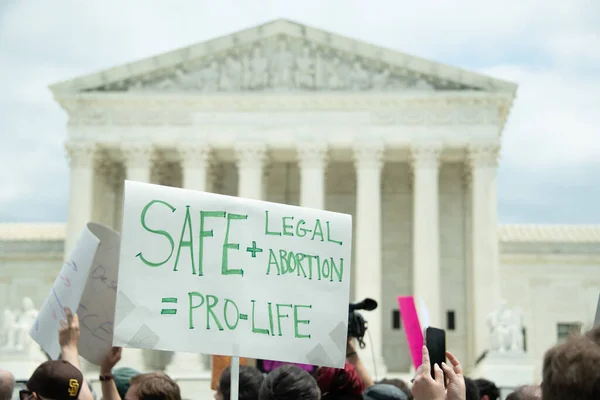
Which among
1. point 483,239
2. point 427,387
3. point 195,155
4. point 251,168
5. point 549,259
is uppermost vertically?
point 195,155

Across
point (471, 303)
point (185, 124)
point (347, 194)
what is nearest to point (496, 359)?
point (471, 303)

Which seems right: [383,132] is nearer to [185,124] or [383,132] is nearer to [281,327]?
[185,124]

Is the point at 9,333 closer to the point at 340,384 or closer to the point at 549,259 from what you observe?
the point at 549,259

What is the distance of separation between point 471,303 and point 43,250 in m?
28.0

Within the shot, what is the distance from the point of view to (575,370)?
15.1 feet

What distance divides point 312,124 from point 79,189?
14302mm

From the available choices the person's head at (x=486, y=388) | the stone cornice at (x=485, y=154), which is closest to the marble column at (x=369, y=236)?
the stone cornice at (x=485, y=154)

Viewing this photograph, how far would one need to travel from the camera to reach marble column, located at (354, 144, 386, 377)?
183 feet

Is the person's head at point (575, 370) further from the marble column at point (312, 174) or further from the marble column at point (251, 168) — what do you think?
the marble column at point (251, 168)

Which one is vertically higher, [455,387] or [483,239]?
[483,239]

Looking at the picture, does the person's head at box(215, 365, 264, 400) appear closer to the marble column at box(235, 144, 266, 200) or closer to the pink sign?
the pink sign

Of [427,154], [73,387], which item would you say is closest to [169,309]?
[73,387]

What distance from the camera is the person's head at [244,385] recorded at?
10.5 metres

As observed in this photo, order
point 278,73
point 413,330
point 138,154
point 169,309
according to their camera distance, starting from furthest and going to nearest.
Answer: point 278,73 → point 138,154 → point 413,330 → point 169,309
